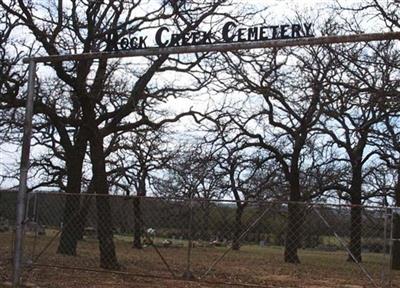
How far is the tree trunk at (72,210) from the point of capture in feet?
54.3

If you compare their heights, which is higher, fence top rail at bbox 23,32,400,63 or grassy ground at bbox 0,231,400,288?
fence top rail at bbox 23,32,400,63

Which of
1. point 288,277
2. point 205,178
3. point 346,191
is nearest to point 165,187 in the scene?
point 205,178

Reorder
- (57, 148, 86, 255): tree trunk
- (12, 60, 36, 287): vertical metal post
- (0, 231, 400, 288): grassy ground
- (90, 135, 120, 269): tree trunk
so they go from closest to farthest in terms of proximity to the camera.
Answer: (12, 60, 36, 287): vertical metal post < (0, 231, 400, 288): grassy ground < (90, 135, 120, 269): tree trunk < (57, 148, 86, 255): tree trunk

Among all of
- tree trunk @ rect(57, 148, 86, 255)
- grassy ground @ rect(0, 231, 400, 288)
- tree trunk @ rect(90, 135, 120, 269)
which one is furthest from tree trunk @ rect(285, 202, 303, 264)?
tree trunk @ rect(57, 148, 86, 255)

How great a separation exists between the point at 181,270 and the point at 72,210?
3976 mm

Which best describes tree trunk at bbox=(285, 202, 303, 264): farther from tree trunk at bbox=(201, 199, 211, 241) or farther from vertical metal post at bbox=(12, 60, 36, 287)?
vertical metal post at bbox=(12, 60, 36, 287)

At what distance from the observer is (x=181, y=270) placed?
18500 millimetres

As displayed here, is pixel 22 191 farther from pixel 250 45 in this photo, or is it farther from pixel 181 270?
pixel 181 270

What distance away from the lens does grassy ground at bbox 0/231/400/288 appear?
1360 centimetres

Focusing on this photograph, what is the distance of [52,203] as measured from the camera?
1772 centimetres

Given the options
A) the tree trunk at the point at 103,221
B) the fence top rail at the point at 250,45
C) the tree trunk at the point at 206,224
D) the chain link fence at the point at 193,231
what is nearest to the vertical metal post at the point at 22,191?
the fence top rail at the point at 250,45

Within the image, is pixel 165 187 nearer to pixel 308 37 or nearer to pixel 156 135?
pixel 156 135

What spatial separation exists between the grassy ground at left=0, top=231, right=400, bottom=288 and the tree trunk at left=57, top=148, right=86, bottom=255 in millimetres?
501

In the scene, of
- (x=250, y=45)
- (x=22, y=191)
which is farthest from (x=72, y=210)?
(x=250, y=45)
